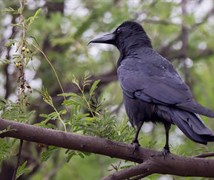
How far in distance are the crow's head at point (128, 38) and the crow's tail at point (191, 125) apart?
1353mm

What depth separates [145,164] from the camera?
3.34 metres

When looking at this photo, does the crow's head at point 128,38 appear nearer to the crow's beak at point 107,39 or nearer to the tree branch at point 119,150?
the crow's beak at point 107,39

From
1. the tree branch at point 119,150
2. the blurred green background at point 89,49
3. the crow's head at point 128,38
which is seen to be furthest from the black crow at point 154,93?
the blurred green background at point 89,49

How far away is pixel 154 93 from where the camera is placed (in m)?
3.95

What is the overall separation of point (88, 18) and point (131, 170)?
4.01 m

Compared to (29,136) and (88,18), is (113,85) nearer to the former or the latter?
(88,18)

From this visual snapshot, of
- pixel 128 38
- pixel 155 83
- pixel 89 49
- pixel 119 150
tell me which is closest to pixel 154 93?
pixel 155 83

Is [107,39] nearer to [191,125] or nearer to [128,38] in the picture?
[128,38]

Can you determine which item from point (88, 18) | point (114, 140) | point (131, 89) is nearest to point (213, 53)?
point (88, 18)

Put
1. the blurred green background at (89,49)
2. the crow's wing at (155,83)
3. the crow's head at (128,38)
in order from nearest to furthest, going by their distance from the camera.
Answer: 1. the crow's wing at (155,83)
2. the crow's head at (128,38)
3. the blurred green background at (89,49)

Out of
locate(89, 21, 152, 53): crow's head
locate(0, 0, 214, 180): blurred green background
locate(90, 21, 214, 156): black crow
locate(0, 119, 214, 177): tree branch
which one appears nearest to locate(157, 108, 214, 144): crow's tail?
locate(90, 21, 214, 156): black crow

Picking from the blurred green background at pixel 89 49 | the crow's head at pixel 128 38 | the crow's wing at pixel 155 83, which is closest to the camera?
the crow's wing at pixel 155 83

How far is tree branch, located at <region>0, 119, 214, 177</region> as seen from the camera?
3.09m

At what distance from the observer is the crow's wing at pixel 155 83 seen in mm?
3744
